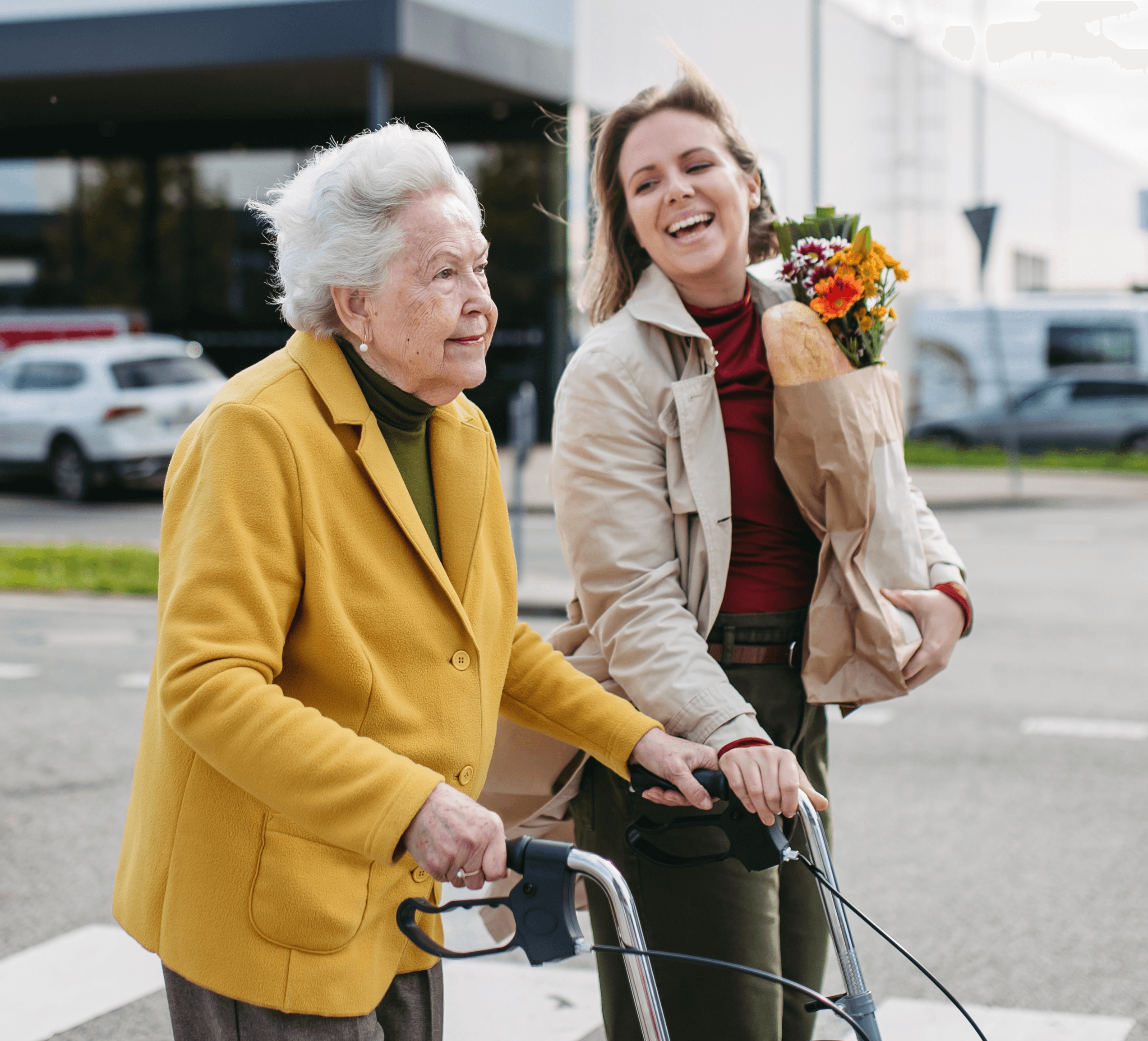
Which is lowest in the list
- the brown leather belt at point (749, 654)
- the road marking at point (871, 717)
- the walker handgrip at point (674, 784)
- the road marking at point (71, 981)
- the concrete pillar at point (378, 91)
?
the road marking at point (871, 717)

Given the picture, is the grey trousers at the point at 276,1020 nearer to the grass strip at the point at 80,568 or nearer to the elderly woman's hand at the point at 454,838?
the elderly woman's hand at the point at 454,838

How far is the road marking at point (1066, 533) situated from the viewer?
1473 centimetres

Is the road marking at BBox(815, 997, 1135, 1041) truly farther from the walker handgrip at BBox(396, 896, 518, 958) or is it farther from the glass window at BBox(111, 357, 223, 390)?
the glass window at BBox(111, 357, 223, 390)

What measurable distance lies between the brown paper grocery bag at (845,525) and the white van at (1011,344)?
872 inches

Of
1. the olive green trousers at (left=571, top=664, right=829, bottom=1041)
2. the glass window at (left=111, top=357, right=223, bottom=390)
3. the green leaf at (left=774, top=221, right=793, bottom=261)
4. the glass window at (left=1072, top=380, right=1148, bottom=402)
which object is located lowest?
the olive green trousers at (left=571, top=664, right=829, bottom=1041)

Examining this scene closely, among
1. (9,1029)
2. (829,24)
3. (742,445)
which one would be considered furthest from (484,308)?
(829,24)

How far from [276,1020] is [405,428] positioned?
84 centimetres

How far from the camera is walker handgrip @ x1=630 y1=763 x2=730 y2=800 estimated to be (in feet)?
7.37

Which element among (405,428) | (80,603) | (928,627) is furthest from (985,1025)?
(80,603)

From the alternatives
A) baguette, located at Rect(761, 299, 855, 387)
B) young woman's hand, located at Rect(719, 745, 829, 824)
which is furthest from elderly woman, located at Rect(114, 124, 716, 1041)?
baguette, located at Rect(761, 299, 855, 387)

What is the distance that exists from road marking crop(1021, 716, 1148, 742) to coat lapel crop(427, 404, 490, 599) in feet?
17.8

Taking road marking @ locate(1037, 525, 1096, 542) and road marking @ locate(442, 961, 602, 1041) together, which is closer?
road marking @ locate(442, 961, 602, 1041)

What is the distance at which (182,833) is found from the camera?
193cm

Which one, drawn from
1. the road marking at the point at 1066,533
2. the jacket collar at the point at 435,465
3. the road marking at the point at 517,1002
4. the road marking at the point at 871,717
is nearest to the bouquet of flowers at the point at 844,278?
the jacket collar at the point at 435,465
